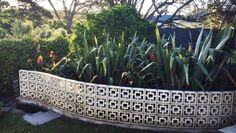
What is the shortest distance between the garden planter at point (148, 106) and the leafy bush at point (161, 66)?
0.21m

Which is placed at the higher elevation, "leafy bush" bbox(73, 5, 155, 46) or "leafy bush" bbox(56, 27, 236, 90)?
"leafy bush" bbox(73, 5, 155, 46)

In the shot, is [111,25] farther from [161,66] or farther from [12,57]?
[161,66]

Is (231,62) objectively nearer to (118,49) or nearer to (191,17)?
(118,49)

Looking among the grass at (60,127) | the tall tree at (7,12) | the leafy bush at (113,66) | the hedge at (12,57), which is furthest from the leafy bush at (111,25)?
the tall tree at (7,12)

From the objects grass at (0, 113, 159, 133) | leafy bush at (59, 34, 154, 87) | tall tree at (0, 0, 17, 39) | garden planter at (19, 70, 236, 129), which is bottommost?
grass at (0, 113, 159, 133)

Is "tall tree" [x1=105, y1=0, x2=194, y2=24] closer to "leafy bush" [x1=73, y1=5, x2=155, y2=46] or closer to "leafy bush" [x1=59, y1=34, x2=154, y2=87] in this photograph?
"leafy bush" [x1=73, y1=5, x2=155, y2=46]

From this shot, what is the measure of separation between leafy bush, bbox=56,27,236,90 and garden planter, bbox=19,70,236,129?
0.21 m

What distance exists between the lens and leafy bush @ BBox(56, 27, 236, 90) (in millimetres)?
4125

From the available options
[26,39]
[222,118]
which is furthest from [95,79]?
[26,39]

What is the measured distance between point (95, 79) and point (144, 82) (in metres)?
0.74

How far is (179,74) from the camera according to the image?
422 cm

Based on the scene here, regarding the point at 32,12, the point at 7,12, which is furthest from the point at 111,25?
the point at 32,12

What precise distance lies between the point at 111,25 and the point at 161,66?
255 centimetres

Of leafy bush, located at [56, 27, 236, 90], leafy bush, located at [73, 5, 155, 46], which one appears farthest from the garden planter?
leafy bush, located at [73, 5, 155, 46]
